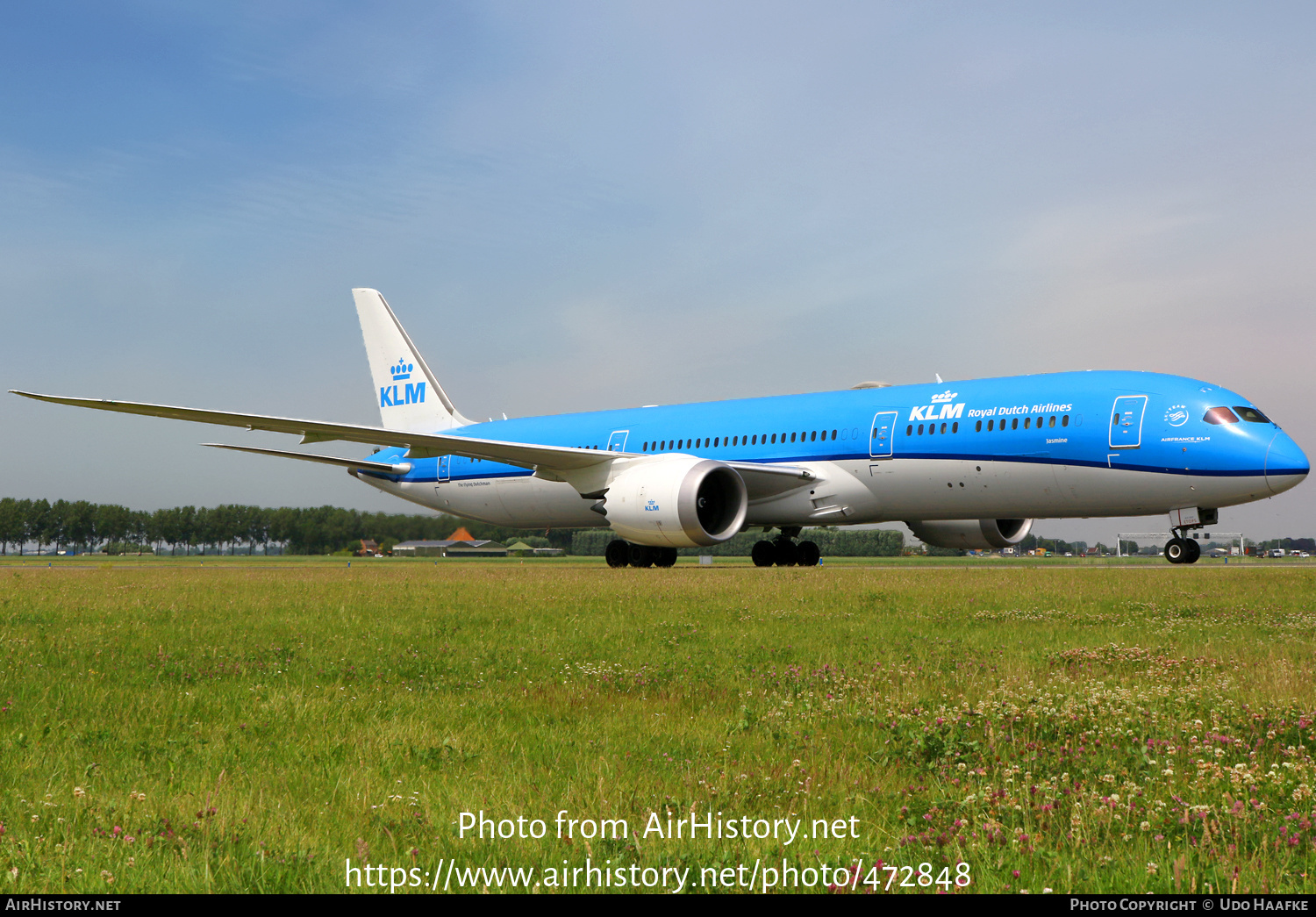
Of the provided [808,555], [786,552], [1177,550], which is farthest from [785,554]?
[1177,550]

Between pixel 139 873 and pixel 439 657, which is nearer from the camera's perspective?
pixel 139 873

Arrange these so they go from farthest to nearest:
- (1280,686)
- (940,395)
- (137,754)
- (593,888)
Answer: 1. (940,395)
2. (1280,686)
3. (137,754)
4. (593,888)

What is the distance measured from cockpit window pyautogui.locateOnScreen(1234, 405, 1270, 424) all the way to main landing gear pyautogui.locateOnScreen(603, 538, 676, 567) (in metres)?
12.9

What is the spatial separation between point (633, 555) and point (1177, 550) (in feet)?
40.9

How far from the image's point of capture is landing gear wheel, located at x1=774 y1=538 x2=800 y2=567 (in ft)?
84.4

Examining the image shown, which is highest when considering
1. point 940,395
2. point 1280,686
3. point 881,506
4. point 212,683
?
point 940,395

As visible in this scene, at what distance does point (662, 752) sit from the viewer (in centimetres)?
450

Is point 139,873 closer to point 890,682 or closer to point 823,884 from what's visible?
point 823,884

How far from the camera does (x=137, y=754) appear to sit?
4520mm

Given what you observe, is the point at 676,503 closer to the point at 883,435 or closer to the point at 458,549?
the point at 883,435

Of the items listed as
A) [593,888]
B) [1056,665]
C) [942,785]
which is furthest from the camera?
[1056,665]

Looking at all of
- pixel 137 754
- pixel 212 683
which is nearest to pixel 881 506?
pixel 212 683

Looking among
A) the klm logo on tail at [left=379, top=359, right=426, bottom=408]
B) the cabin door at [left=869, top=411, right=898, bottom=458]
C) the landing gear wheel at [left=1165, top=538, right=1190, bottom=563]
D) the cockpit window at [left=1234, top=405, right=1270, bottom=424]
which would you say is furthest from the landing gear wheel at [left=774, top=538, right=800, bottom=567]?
the klm logo on tail at [left=379, top=359, right=426, bottom=408]

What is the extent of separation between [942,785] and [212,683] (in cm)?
478
